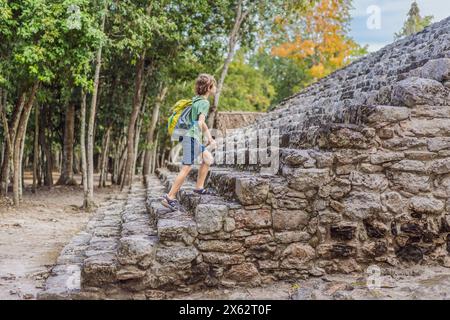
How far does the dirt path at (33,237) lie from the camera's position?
5.26 m

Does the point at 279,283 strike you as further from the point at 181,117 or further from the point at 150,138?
the point at 150,138

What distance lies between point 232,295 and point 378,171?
1.97 m

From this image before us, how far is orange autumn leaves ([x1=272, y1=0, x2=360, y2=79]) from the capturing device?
972 inches

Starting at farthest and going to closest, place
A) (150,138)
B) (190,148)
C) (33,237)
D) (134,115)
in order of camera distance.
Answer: (150,138)
(134,115)
(33,237)
(190,148)

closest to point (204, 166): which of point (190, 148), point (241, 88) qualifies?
point (190, 148)

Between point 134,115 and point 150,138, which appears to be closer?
point 134,115

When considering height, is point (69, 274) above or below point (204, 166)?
below

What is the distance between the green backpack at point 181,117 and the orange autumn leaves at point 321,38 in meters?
20.1

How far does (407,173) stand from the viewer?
5215 millimetres

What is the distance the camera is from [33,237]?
8.38m

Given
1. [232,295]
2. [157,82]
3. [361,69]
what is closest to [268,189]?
[232,295]

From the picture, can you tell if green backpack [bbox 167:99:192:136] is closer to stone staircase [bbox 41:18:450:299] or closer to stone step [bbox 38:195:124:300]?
stone staircase [bbox 41:18:450:299]

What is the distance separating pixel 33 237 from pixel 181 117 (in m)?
4.33

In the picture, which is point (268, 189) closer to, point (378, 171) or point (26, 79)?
point (378, 171)
